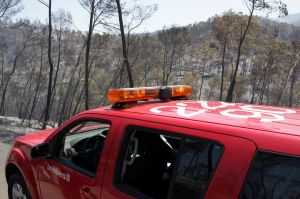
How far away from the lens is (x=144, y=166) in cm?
330

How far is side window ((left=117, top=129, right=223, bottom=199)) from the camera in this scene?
8.11 ft

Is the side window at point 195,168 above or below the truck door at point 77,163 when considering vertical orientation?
above

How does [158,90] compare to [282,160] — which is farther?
[158,90]

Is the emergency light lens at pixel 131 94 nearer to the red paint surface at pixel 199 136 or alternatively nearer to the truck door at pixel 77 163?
the red paint surface at pixel 199 136

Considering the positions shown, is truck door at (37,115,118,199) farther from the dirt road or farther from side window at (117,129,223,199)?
the dirt road

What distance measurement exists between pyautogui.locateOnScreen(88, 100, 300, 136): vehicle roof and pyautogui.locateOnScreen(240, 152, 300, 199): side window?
0.18m

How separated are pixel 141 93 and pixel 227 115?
3.31 ft

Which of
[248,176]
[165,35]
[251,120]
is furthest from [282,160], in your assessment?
[165,35]

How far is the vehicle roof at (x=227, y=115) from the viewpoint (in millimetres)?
2394

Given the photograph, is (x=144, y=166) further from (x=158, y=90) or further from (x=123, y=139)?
(x=158, y=90)

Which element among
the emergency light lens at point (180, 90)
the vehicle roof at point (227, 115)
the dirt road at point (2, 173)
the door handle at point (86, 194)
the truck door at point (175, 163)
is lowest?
the dirt road at point (2, 173)

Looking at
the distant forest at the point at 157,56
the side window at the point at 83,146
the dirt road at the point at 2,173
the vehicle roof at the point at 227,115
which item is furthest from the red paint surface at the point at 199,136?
the distant forest at the point at 157,56

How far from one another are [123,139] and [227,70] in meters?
65.5

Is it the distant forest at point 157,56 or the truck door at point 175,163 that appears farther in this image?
the distant forest at point 157,56
